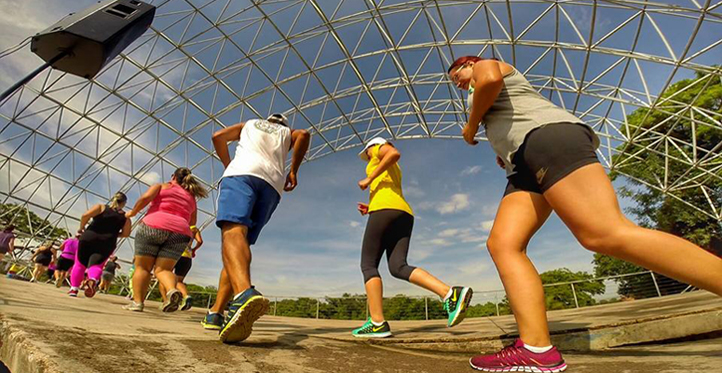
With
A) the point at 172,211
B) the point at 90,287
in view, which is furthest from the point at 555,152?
the point at 90,287

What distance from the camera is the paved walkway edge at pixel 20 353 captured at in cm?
93

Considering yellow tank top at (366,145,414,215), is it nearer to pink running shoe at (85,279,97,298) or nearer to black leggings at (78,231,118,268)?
black leggings at (78,231,118,268)

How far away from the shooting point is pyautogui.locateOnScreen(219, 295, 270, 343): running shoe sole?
1.69 metres

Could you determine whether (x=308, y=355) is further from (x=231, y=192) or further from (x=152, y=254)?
(x=152, y=254)

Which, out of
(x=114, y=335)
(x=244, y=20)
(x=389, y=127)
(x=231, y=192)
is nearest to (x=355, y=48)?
(x=244, y=20)

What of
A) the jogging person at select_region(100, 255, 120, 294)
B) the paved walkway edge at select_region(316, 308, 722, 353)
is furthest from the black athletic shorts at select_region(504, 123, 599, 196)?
the jogging person at select_region(100, 255, 120, 294)

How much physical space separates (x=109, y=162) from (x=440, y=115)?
15.8 meters

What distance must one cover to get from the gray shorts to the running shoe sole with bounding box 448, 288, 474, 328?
9.52 feet

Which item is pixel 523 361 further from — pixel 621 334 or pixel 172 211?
pixel 172 211

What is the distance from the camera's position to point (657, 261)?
4.29ft

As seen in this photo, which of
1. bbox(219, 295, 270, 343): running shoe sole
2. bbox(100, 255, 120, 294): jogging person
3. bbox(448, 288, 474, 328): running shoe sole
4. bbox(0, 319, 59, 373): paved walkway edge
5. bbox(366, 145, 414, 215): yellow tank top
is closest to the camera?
bbox(0, 319, 59, 373): paved walkway edge

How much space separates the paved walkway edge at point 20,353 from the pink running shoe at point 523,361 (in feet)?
4.78

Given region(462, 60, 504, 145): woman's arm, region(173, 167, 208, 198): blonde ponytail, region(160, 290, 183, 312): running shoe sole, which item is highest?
region(173, 167, 208, 198): blonde ponytail

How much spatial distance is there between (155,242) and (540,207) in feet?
11.7
